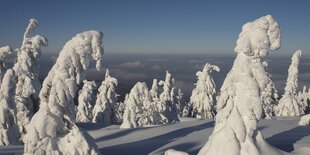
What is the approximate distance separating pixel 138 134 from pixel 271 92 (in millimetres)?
38802

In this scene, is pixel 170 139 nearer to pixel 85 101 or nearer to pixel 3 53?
pixel 3 53

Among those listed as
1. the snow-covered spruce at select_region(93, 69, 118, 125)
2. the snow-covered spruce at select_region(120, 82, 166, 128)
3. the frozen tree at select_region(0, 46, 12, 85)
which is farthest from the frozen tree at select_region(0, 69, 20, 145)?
the snow-covered spruce at select_region(93, 69, 118, 125)

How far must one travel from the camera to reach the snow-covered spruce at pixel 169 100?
52156mm

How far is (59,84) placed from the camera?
1247 cm

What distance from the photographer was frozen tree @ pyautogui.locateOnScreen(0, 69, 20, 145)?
83.3 ft

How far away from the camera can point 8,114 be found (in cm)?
2647

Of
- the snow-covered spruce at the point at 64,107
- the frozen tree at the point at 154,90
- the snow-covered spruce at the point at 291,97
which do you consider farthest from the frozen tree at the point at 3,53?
the snow-covered spruce at the point at 291,97

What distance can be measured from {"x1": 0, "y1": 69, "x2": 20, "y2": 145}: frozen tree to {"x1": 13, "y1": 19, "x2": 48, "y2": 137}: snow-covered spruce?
49 centimetres

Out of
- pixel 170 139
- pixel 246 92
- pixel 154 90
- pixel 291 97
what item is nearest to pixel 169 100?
pixel 154 90

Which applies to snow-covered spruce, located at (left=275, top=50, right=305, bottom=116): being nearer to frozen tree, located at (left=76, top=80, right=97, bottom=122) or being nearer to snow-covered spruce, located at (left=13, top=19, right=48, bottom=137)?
frozen tree, located at (left=76, top=80, right=97, bottom=122)

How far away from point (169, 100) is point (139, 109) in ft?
49.1

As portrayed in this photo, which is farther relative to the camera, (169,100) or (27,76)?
(169,100)

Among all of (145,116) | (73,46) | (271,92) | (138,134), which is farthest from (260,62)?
(271,92)

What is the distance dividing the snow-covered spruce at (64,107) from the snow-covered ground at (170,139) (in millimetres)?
5938
